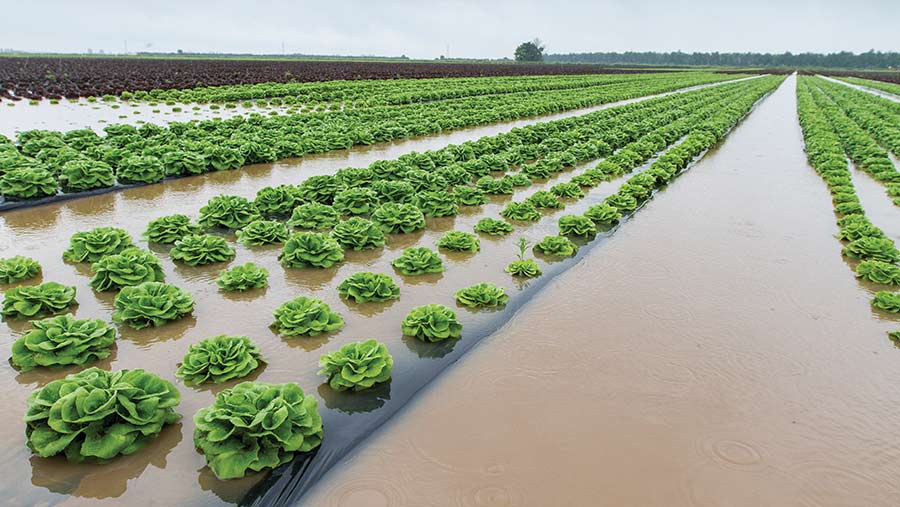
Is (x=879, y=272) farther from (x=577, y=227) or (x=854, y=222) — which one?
(x=577, y=227)

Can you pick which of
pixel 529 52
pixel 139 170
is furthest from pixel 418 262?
pixel 529 52

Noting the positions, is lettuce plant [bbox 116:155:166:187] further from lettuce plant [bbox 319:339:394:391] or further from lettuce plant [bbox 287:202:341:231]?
lettuce plant [bbox 319:339:394:391]

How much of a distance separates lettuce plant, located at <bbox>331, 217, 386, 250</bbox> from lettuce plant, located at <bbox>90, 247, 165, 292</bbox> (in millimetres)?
2796

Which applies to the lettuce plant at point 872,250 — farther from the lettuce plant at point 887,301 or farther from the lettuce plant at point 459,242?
the lettuce plant at point 459,242

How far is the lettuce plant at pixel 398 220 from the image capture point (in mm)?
9750

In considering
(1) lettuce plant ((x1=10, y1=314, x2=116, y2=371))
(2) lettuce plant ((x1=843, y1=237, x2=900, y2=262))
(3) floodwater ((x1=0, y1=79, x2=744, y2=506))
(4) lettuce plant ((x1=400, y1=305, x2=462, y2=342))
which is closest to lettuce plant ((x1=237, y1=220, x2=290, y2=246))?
(3) floodwater ((x1=0, y1=79, x2=744, y2=506))

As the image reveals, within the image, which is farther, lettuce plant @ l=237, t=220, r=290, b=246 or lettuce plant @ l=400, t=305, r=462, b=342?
lettuce plant @ l=237, t=220, r=290, b=246

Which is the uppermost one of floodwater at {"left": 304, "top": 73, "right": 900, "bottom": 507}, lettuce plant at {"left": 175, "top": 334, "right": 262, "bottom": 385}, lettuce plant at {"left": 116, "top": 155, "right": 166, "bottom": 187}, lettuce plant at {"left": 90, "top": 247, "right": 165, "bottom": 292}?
lettuce plant at {"left": 116, "top": 155, "right": 166, "bottom": 187}

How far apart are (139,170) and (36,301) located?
6.94 m

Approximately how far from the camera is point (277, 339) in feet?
19.8

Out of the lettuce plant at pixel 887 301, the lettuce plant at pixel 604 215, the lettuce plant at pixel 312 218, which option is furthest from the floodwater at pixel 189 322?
the lettuce plant at pixel 887 301

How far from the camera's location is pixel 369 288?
6.96m

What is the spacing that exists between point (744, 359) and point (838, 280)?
373cm

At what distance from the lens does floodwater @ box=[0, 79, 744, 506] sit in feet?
12.9
